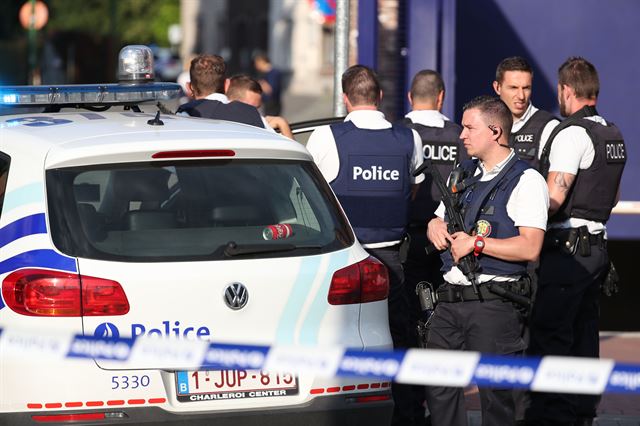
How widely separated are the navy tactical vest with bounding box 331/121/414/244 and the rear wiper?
159cm

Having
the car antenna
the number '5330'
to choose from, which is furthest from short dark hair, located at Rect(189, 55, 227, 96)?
the number '5330'

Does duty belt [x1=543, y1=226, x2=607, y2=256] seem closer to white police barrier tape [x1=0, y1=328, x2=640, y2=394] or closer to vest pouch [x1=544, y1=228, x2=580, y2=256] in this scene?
vest pouch [x1=544, y1=228, x2=580, y2=256]

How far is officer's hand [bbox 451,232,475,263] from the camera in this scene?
5.55 metres

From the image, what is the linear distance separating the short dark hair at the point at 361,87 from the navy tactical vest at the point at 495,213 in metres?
1.42

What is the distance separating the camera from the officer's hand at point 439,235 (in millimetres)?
5703

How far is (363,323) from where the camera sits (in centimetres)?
535

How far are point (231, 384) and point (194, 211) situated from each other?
696mm

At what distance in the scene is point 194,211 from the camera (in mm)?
5160

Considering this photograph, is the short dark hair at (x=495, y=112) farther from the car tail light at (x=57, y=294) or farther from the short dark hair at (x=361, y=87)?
the car tail light at (x=57, y=294)

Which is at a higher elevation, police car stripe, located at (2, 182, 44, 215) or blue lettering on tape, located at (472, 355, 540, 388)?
police car stripe, located at (2, 182, 44, 215)

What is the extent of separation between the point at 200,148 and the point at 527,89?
257cm

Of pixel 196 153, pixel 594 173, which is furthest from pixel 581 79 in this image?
pixel 196 153

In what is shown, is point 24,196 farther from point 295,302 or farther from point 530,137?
point 530,137

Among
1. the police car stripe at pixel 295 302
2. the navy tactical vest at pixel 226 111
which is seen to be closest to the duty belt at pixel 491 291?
the police car stripe at pixel 295 302
